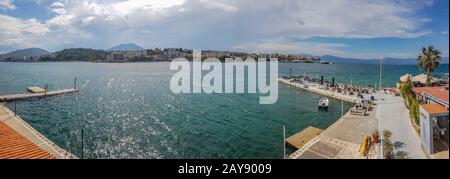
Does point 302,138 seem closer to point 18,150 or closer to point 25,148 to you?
point 25,148

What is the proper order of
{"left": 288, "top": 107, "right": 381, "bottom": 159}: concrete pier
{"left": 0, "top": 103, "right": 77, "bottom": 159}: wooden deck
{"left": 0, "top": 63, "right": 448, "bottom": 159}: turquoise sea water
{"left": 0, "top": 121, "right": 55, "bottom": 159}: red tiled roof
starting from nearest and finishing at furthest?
{"left": 0, "top": 121, "right": 55, "bottom": 159}: red tiled roof → {"left": 0, "top": 103, "right": 77, "bottom": 159}: wooden deck → {"left": 288, "top": 107, "right": 381, "bottom": 159}: concrete pier → {"left": 0, "top": 63, "right": 448, "bottom": 159}: turquoise sea water

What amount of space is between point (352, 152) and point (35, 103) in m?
39.0

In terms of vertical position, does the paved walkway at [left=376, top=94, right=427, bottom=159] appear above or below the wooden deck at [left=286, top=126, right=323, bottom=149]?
above

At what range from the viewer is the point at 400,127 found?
17.5 meters

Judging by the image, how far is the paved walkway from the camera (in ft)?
41.4

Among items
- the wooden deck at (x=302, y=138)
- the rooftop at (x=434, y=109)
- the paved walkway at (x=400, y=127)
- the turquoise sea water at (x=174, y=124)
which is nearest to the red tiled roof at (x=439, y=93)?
the rooftop at (x=434, y=109)

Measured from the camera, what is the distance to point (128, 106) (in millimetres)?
34500

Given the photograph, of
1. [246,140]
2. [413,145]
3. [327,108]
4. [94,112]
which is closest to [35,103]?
[94,112]

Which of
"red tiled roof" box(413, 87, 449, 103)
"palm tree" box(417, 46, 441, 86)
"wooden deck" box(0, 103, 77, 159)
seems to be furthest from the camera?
"palm tree" box(417, 46, 441, 86)

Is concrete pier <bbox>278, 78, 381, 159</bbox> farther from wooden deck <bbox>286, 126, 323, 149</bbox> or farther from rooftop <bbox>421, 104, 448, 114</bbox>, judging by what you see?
rooftop <bbox>421, 104, 448, 114</bbox>

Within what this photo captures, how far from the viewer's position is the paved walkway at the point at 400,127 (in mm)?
12625

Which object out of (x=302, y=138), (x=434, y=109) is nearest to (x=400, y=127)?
(x=302, y=138)

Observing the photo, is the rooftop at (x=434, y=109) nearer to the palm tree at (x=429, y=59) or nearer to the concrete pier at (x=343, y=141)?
the concrete pier at (x=343, y=141)

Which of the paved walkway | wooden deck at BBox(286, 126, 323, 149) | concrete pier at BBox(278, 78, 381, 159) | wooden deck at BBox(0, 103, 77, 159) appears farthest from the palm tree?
wooden deck at BBox(0, 103, 77, 159)
